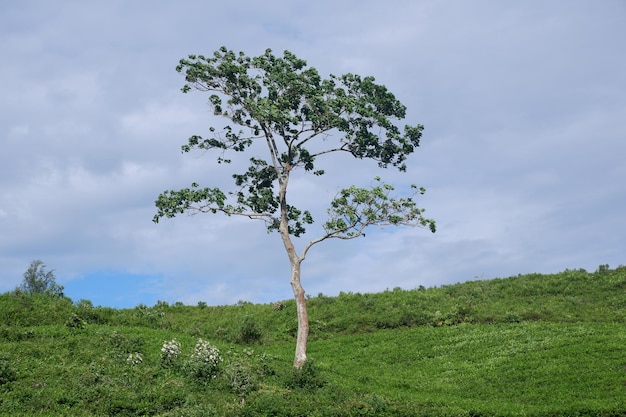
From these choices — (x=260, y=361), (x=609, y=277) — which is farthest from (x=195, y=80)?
(x=609, y=277)

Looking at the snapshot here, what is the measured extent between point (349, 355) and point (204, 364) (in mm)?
12484

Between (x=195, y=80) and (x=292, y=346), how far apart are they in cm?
1774

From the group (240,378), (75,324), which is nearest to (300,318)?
(240,378)

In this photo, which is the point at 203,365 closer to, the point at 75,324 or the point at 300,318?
the point at 300,318

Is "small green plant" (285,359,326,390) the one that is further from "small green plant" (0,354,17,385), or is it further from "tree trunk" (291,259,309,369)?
"small green plant" (0,354,17,385)

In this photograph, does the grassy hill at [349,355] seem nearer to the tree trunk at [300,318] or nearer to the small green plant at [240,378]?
the small green plant at [240,378]

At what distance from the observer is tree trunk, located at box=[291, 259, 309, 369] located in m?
33.5

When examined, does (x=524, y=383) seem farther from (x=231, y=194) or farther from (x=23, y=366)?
(x=23, y=366)

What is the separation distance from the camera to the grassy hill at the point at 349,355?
83.1ft

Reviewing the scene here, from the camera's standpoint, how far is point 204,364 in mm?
28484

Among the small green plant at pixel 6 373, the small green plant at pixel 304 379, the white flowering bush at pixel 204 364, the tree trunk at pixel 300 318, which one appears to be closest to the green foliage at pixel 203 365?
the white flowering bush at pixel 204 364

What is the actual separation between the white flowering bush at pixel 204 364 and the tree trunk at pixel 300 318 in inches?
204

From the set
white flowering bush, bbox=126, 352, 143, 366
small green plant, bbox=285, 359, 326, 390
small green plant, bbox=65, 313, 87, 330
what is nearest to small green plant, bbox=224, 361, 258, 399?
small green plant, bbox=285, 359, 326, 390

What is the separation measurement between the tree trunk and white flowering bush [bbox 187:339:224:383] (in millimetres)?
5185
